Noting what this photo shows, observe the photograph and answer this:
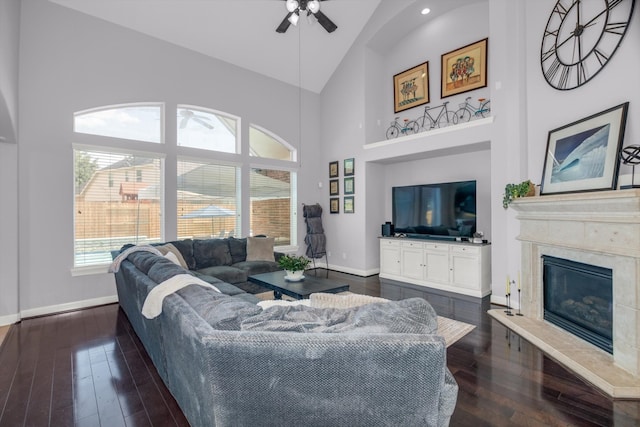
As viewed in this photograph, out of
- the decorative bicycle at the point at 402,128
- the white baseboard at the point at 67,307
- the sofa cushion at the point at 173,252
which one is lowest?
the white baseboard at the point at 67,307

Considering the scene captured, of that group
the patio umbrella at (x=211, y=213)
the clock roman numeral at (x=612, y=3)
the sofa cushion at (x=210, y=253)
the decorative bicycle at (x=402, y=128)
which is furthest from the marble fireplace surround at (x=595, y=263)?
the patio umbrella at (x=211, y=213)

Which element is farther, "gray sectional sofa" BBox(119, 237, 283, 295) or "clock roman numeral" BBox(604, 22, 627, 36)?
"gray sectional sofa" BBox(119, 237, 283, 295)

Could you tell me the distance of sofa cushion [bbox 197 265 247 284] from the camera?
436 centimetres

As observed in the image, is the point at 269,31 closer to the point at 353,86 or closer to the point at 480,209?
the point at 353,86

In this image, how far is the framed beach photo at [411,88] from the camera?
5754mm

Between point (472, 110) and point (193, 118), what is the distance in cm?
472

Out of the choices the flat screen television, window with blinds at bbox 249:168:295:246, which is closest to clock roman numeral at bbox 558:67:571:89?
the flat screen television

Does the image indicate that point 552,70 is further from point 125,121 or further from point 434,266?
point 125,121

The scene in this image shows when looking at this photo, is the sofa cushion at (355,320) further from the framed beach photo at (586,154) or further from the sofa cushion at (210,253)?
the sofa cushion at (210,253)

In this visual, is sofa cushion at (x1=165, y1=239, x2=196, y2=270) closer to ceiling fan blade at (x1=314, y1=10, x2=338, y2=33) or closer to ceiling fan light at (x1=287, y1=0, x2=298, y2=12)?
ceiling fan light at (x1=287, y1=0, x2=298, y2=12)

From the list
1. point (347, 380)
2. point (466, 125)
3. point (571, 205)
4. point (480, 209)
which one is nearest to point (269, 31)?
point (466, 125)

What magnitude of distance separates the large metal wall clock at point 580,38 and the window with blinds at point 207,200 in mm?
5008

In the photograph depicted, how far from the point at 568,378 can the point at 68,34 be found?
6.71 meters

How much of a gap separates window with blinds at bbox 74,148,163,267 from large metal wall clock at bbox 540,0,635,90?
221 inches
